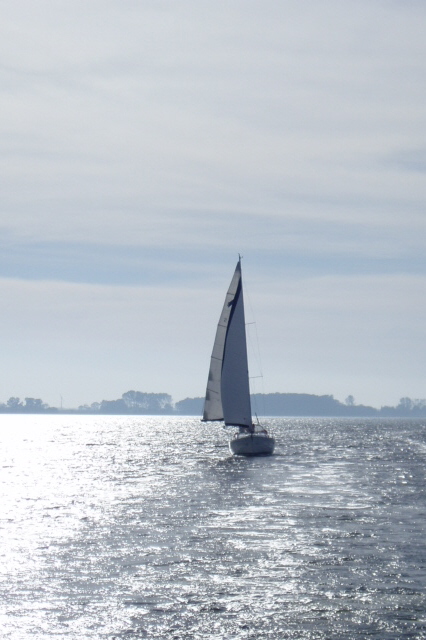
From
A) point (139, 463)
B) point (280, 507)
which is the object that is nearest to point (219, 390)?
point (139, 463)

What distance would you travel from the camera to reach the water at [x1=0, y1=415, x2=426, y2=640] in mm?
23406

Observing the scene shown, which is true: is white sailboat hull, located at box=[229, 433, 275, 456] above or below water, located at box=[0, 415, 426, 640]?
above

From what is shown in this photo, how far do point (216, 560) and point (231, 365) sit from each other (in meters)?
50.4

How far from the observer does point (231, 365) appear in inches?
3226

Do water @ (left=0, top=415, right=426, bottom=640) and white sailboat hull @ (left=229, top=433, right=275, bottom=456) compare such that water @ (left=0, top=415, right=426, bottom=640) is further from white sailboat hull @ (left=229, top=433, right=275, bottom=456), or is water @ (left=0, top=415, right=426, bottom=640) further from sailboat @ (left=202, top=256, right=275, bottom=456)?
sailboat @ (left=202, top=256, right=275, bottom=456)

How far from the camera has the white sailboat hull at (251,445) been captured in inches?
3169

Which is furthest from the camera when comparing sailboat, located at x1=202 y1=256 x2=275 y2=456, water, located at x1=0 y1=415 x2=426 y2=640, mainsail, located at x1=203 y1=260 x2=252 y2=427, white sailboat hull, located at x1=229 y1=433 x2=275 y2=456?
mainsail, located at x1=203 y1=260 x2=252 y2=427

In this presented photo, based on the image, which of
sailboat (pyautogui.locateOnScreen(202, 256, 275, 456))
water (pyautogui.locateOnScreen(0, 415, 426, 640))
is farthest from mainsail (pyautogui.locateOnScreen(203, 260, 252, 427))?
→ water (pyautogui.locateOnScreen(0, 415, 426, 640))

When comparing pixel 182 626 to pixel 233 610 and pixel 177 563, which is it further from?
pixel 177 563

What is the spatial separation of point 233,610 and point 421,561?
9.59 metres

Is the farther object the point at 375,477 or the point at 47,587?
the point at 375,477

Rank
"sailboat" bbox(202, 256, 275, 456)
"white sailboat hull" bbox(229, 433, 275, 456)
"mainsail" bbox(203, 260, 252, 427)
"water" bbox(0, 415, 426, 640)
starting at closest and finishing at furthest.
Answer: "water" bbox(0, 415, 426, 640) < "white sailboat hull" bbox(229, 433, 275, 456) < "sailboat" bbox(202, 256, 275, 456) < "mainsail" bbox(203, 260, 252, 427)

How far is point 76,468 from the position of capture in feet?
289

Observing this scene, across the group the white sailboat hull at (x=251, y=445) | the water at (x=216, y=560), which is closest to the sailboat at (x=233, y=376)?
the white sailboat hull at (x=251, y=445)
